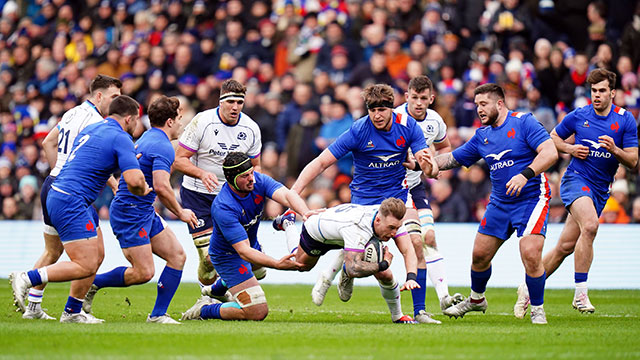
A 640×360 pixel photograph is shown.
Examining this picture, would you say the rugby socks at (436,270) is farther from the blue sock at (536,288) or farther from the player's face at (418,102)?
the player's face at (418,102)

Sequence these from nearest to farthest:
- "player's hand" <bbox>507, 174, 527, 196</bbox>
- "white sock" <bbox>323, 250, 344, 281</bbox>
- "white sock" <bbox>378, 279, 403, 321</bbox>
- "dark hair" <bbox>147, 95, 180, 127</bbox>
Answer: "player's hand" <bbox>507, 174, 527, 196</bbox>, "dark hair" <bbox>147, 95, 180, 127</bbox>, "white sock" <bbox>378, 279, 403, 321</bbox>, "white sock" <bbox>323, 250, 344, 281</bbox>

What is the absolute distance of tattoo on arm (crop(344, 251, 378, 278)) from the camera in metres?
9.85

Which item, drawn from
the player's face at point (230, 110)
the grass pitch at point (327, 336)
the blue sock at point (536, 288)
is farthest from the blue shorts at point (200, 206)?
the blue sock at point (536, 288)

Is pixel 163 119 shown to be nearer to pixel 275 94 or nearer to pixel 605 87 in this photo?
pixel 605 87

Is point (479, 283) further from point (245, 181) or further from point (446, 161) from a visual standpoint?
point (245, 181)

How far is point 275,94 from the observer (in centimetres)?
2136

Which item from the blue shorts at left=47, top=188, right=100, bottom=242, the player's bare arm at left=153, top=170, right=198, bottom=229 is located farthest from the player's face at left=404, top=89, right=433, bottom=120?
the blue shorts at left=47, top=188, right=100, bottom=242

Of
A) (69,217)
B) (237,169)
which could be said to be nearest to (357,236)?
(237,169)

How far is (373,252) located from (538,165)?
2.28 metres

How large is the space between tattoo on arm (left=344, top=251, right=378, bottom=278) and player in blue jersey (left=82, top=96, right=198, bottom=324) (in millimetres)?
2028

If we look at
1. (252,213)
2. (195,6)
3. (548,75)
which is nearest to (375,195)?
(252,213)

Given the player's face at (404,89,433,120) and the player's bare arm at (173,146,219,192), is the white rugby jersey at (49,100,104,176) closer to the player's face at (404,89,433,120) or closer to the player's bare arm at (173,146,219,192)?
the player's bare arm at (173,146,219,192)

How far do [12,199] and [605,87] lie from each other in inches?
559

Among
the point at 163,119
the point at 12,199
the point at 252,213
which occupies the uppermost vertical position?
Answer: the point at 163,119
